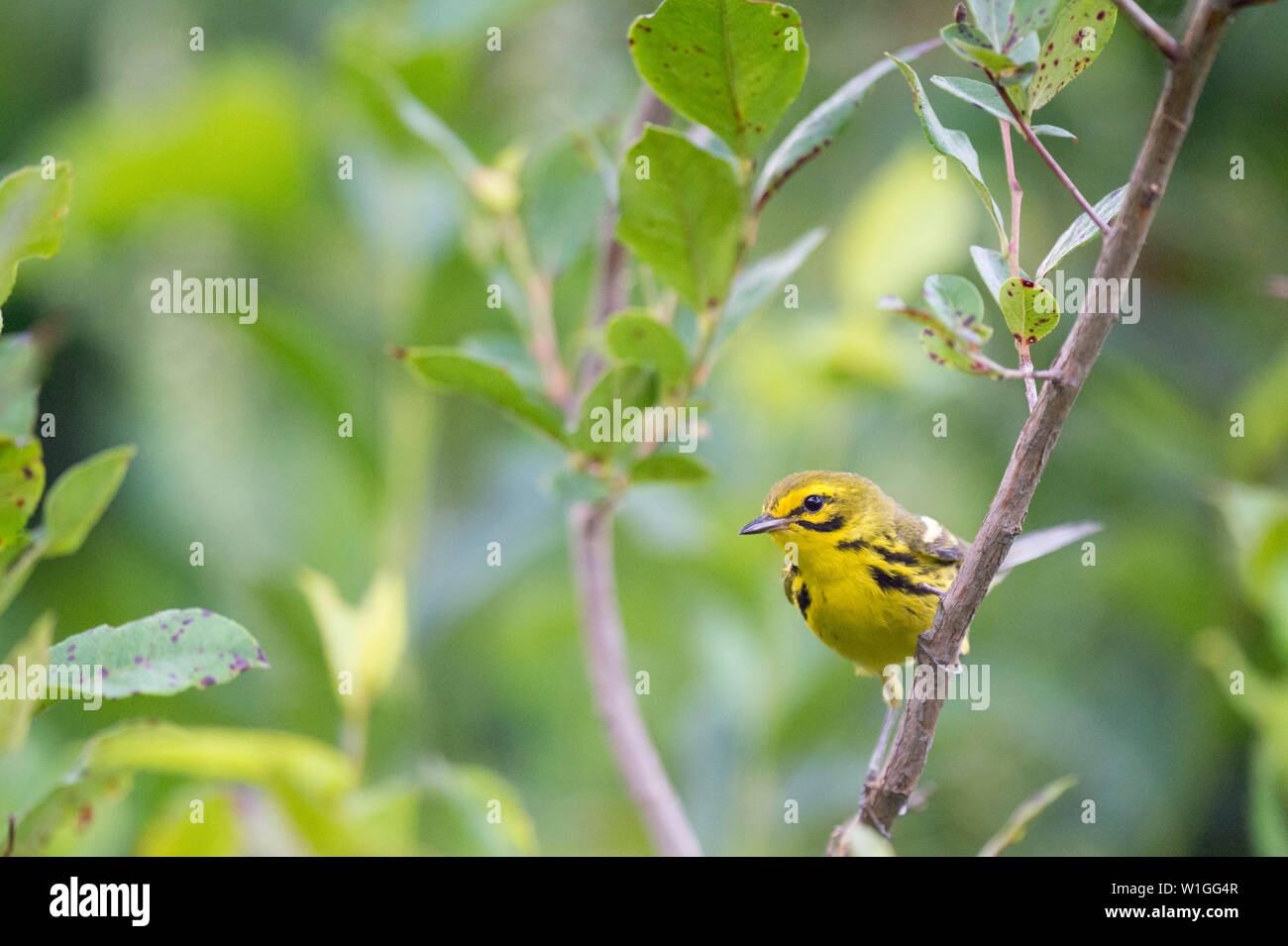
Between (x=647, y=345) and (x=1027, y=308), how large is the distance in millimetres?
254

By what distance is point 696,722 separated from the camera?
4.55ft

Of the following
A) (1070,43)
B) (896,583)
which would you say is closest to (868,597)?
(896,583)

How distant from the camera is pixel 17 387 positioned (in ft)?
2.43

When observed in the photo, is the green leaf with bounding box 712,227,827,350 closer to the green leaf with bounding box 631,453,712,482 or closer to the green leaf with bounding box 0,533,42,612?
the green leaf with bounding box 631,453,712,482

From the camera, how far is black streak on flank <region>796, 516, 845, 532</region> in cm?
79

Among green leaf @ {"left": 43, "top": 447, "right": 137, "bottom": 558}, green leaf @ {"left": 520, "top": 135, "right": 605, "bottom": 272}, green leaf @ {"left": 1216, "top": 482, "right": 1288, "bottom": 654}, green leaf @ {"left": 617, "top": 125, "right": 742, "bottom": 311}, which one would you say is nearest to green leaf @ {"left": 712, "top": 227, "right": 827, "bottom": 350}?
Result: green leaf @ {"left": 617, "top": 125, "right": 742, "bottom": 311}

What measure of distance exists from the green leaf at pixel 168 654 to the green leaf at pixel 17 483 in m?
0.08

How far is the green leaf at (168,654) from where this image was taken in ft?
1.89

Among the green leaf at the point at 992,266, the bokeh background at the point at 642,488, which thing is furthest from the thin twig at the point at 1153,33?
the bokeh background at the point at 642,488

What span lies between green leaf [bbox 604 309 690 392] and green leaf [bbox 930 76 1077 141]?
0.22 meters

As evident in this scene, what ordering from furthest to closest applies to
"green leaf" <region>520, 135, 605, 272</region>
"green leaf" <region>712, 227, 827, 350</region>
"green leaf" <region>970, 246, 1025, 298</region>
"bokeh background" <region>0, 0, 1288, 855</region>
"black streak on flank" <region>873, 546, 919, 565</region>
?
"bokeh background" <region>0, 0, 1288, 855</region>
"green leaf" <region>520, 135, 605, 272</region>
"black streak on flank" <region>873, 546, 919, 565</region>
"green leaf" <region>712, 227, 827, 350</region>
"green leaf" <region>970, 246, 1025, 298</region>

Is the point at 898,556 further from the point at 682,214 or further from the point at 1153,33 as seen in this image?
the point at 1153,33
